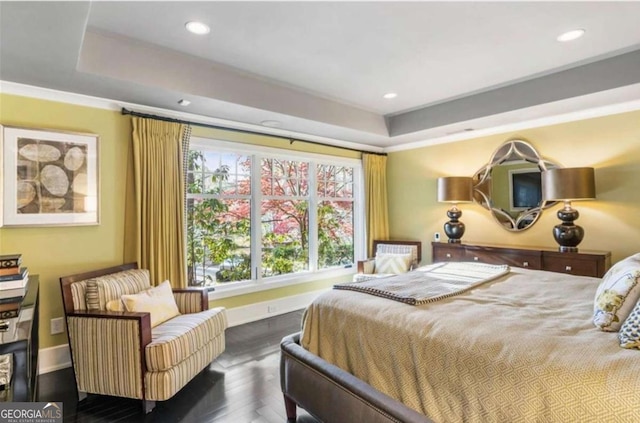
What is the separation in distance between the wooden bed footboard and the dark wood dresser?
2.74 metres

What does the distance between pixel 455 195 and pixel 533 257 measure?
3.79 ft

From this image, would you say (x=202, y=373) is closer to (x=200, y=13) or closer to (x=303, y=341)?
(x=303, y=341)

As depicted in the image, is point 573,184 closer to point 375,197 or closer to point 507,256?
point 507,256

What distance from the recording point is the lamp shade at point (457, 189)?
4.34 meters

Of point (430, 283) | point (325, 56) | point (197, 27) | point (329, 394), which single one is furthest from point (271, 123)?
point (329, 394)

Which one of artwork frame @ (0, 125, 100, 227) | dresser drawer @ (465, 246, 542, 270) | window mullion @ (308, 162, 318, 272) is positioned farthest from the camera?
window mullion @ (308, 162, 318, 272)

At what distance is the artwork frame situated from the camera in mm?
2627

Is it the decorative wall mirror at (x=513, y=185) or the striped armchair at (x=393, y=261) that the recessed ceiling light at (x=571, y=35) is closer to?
the decorative wall mirror at (x=513, y=185)

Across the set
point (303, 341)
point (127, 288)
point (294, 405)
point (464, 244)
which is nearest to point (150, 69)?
point (127, 288)

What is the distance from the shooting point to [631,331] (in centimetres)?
129

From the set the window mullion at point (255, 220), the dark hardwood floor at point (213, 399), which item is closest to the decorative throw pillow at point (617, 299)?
the dark hardwood floor at point (213, 399)

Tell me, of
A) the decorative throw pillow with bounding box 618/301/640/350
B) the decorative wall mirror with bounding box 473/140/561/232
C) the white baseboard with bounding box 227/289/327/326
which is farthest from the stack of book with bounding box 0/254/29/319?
the decorative wall mirror with bounding box 473/140/561/232

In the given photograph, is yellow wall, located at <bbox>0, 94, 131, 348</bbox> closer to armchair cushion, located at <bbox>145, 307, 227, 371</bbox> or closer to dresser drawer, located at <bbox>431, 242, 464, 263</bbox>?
armchair cushion, located at <bbox>145, 307, 227, 371</bbox>

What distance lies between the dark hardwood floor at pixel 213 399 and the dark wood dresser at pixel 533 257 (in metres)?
2.54
